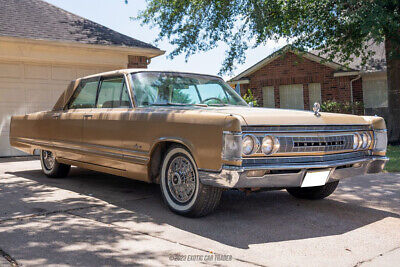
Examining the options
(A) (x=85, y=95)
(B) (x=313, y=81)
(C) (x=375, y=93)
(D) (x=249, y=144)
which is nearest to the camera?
(D) (x=249, y=144)

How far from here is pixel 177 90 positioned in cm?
561

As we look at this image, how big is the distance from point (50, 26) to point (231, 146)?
9.87 m

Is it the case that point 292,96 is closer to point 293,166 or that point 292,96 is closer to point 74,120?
point 74,120

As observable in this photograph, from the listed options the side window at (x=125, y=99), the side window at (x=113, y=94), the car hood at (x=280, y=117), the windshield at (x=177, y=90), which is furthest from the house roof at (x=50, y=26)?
the car hood at (x=280, y=117)

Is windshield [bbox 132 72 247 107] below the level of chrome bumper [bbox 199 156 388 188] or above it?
above

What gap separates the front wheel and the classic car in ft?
0.03

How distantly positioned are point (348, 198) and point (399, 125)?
10250 millimetres

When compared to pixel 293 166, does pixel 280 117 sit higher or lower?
higher

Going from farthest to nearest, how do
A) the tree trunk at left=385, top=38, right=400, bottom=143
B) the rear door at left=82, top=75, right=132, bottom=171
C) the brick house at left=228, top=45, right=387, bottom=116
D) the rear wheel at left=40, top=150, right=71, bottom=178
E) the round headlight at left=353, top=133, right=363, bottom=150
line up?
the brick house at left=228, top=45, right=387, bottom=116 < the tree trunk at left=385, top=38, right=400, bottom=143 < the rear wheel at left=40, top=150, right=71, bottom=178 < the rear door at left=82, top=75, right=132, bottom=171 < the round headlight at left=353, top=133, right=363, bottom=150

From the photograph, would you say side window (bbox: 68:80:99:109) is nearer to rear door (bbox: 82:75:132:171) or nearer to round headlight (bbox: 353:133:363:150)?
rear door (bbox: 82:75:132:171)

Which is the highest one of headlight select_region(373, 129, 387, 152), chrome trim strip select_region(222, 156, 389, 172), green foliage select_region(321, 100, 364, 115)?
green foliage select_region(321, 100, 364, 115)

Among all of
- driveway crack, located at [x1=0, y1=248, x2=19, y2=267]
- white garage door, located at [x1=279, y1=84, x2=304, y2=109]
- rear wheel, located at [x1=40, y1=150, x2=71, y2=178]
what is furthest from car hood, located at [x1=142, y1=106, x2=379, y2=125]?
white garage door, located at [x1=279, y1=84, x2=304, y2=109]

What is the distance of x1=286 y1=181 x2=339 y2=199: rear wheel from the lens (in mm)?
5496

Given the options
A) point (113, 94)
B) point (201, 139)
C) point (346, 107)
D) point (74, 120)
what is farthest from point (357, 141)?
point (346, 107)
